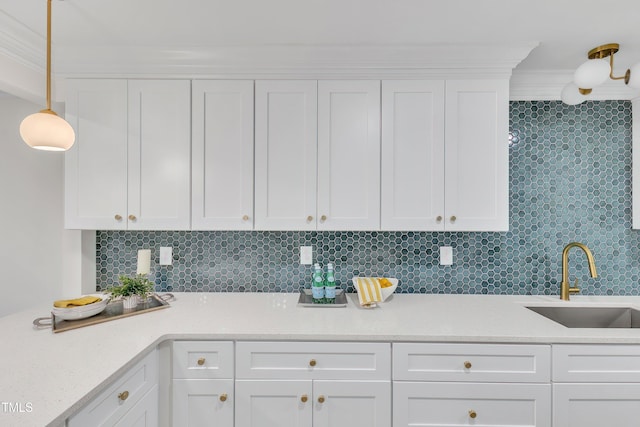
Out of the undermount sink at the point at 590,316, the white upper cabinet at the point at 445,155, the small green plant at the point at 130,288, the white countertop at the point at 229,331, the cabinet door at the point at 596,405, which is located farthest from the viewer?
the undermount sink at the point at 590,316

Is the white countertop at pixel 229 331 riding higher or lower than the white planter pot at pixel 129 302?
lower

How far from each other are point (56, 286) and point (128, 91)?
6.04ft

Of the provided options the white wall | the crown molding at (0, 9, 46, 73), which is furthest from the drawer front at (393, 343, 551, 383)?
the white wall

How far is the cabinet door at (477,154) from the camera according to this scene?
185 centimetres

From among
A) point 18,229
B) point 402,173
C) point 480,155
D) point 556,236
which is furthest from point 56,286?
point 556,236

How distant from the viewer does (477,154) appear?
6.08 feet

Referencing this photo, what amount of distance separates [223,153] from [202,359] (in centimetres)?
108

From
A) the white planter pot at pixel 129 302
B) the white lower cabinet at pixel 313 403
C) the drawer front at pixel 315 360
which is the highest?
the white planter pot at pixel 129 302

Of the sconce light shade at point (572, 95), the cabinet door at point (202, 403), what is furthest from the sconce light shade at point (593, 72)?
the cabinet door at point (202, 403)

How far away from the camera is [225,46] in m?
1.81

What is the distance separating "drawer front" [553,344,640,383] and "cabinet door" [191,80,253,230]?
1.64m

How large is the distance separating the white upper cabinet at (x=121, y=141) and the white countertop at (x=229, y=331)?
24.3 inches

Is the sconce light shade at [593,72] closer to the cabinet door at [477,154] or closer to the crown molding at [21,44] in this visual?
the cabinet door at [477,154]

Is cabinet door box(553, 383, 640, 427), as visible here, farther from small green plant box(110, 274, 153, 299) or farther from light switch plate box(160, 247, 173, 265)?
light switch plate box(160, 247, 173, 265)
